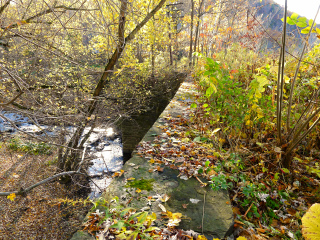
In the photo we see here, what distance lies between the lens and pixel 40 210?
15.4ft

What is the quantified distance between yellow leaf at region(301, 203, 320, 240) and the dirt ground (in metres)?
3.28

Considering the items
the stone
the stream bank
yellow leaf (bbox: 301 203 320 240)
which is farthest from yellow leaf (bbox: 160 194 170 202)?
yellow leaf (bbox: 301 203 320 240)

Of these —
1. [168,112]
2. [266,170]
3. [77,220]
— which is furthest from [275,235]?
[77,220]

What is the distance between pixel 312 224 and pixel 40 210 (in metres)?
5.54

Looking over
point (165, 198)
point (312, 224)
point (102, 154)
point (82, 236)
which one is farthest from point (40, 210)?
point (312, 224)

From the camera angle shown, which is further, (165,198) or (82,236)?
(165,198)

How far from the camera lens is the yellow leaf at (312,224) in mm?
1063

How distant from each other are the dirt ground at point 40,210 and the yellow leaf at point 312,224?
→ 10.8 ft

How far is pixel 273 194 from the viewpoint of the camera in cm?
209

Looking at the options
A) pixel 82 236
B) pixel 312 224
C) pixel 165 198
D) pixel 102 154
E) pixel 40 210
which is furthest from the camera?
pixel 102 154

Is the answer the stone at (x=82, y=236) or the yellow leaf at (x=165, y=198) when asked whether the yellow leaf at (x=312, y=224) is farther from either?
the stone at (x=82, y=236)

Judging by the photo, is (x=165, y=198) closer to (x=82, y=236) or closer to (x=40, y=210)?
(x=82, y=236)

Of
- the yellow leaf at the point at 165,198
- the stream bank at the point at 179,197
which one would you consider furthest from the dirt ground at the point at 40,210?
the yellow leaf at the point at 165,198

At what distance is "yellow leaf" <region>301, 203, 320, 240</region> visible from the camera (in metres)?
1.06
